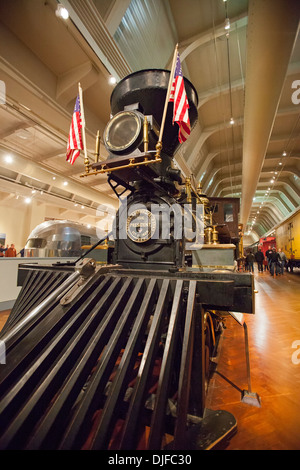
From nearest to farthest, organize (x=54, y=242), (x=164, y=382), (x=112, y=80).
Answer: (x=164, y=382), (x=112, y=80), (x=54, y=242)

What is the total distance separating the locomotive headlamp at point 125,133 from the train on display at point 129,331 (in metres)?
0.01

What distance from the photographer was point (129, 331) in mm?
1699

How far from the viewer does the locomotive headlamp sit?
2.13m

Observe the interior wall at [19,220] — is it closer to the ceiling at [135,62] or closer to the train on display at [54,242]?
the ceiling at [135,62]

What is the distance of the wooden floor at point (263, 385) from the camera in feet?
4.29

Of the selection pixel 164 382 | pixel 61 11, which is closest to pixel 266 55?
pixel 61 11

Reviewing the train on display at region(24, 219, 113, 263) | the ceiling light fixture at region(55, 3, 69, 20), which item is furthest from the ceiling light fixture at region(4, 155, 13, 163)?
the ceiling light fixture at region(55, 3, 69, 20)

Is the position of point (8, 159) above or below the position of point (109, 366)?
above

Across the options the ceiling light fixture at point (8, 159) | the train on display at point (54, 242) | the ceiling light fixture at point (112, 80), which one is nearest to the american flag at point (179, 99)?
the ceiling light fixture at point (112, 80)

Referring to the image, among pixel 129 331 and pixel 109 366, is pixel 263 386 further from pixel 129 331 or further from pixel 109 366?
pixel 109 366

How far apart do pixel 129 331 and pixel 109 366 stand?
19.3 inches

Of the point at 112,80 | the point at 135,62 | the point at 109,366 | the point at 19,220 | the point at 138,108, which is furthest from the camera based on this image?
the point at 19,220

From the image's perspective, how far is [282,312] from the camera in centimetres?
427
